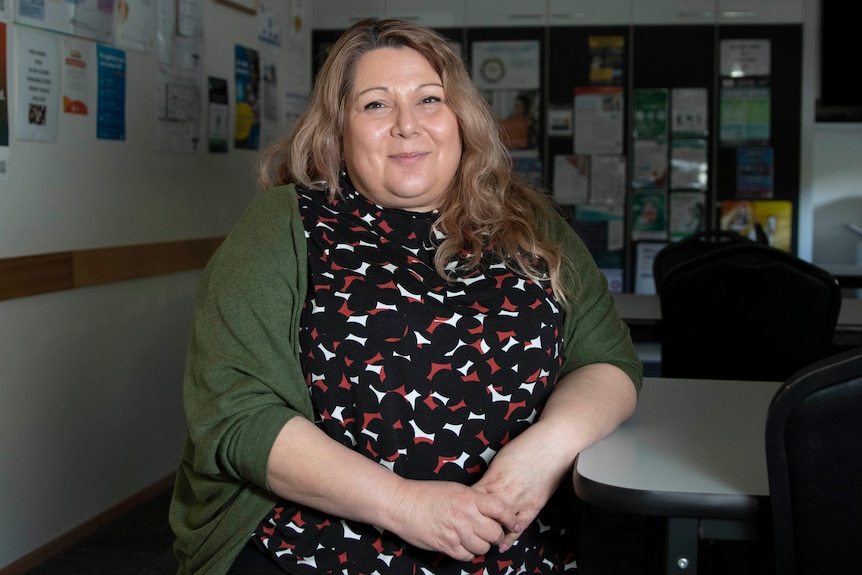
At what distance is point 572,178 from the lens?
5.88 meters

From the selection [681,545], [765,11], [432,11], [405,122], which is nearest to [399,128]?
[405,122]

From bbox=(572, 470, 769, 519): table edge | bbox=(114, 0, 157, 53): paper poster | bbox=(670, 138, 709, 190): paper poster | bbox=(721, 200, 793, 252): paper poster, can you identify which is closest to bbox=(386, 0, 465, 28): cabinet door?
bbox=(670, 138, 709, 190): paper poster

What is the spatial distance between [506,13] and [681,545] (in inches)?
195

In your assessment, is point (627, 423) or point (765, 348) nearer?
A: point (627, 423)

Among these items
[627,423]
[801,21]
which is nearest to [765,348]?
[627,423]

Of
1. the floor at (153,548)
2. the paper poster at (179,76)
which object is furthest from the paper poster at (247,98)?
the floor at (153,548)

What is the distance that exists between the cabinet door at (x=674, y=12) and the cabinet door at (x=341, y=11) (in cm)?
148

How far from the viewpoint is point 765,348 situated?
2.93 metres

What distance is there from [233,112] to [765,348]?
8.02 ft

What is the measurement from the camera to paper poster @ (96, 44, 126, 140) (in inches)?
128

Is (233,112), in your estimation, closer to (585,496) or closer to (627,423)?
(627,423)

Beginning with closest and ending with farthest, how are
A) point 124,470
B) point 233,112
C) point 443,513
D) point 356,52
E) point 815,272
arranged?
point 443,513
point 356,52
point 815,272
point 124,470
point 233,112

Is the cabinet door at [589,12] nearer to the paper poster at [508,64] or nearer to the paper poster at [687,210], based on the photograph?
the paper poster at [508,64]

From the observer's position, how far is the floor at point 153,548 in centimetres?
299
